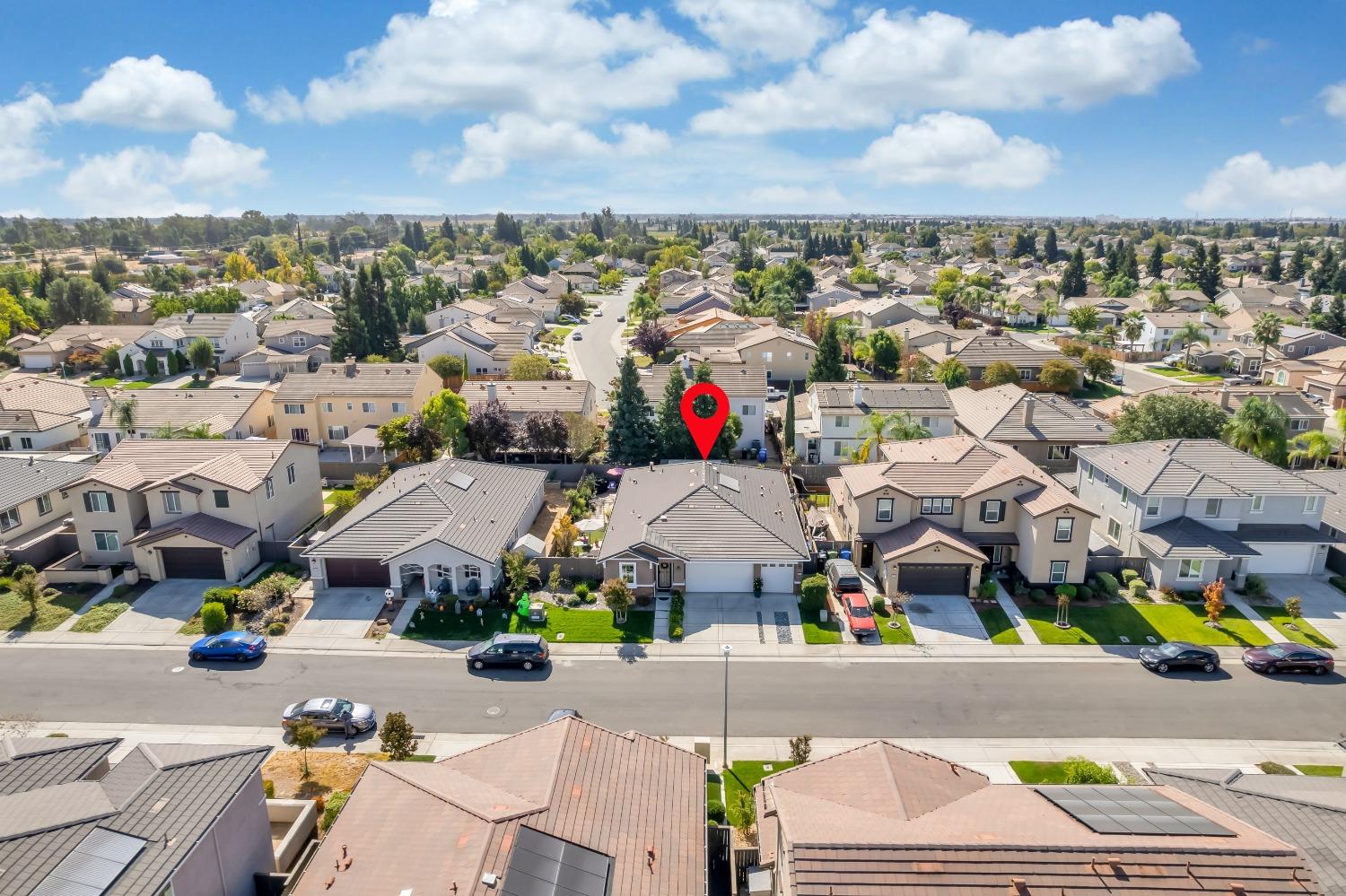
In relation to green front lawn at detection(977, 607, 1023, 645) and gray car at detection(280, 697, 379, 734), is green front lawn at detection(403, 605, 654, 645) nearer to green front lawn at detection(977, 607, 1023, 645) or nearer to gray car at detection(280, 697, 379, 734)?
gray car at detection(280, 697, 379, 734)

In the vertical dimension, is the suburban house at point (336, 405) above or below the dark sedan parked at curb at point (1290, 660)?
above

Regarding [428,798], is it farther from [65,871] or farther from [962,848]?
[962,848]

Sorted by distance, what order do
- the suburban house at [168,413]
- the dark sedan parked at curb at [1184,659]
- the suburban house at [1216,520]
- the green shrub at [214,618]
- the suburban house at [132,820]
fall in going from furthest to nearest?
the suburban house at [168,413]
the suburban house at [1216,520]
the green shrub at [214,618]
the dark sedan parked at curb at [1184,659]
the suburban house at [132,820]

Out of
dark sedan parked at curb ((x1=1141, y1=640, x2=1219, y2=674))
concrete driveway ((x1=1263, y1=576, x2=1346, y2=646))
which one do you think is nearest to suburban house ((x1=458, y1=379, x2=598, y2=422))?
dark sedan parked at curb ((x1=1141, y1=640, x2=1219, y2=674))

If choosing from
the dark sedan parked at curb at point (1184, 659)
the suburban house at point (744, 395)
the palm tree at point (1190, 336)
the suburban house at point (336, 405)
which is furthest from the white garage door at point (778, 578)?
the palm tree at point (1190, 336)

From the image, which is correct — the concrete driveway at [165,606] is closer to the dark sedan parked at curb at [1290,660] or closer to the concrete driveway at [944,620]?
the concrete driveway at [944,620]

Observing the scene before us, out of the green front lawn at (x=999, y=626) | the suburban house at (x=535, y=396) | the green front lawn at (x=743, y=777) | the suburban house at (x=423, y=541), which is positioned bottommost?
the green front lawn at (x=743, y=777)

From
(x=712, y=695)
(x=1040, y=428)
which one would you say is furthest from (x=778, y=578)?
(x=1040, y=428)
